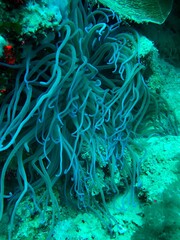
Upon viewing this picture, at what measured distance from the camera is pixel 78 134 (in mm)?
1857

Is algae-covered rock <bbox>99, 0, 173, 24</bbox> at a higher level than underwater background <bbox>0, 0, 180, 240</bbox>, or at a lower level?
higher

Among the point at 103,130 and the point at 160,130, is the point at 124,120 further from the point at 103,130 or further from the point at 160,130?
the point at 160,130

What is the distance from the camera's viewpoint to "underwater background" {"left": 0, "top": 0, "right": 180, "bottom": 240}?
1616 mm

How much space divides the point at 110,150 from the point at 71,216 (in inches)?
23.5

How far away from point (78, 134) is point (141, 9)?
1483mm

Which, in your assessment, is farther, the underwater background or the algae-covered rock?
the algae-covered rock

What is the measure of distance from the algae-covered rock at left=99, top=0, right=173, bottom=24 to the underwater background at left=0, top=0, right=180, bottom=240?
16 mm

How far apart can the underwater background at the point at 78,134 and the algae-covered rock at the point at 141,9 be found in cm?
2

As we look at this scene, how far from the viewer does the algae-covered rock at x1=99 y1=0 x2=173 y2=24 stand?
2.31 m

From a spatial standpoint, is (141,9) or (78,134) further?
(141,9)

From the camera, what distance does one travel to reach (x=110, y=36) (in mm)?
2352

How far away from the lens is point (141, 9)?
2514 millimetres

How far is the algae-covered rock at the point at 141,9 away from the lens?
231 cm

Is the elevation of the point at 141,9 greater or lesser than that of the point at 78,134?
greater
